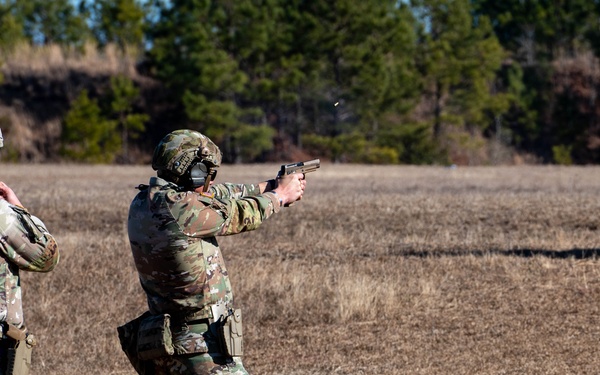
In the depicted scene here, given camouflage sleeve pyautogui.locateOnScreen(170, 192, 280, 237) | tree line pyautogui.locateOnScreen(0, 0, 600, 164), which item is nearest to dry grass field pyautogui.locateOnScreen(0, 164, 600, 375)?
camouflage sleeve pyautogui.locateOnScreen(170, 192, 280, 237)

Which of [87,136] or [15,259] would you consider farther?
[87,136]

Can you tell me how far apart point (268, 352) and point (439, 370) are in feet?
5.25

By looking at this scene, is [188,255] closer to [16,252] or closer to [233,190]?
[233,190]

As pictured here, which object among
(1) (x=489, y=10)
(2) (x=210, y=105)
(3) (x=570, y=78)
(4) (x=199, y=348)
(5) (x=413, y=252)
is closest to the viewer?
(4) (x=199, y=348)

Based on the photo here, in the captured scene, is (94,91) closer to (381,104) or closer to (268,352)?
(381,104)

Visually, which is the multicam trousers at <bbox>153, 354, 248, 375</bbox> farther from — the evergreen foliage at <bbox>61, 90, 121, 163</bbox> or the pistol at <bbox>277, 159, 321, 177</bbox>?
the evergreen foliage at <bbox>61, 90, 121, 163</bbox>

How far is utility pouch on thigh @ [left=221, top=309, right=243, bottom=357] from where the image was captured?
16.3ft

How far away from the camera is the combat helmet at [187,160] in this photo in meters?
5.04

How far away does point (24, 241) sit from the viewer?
498cm

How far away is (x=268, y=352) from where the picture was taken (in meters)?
8.90

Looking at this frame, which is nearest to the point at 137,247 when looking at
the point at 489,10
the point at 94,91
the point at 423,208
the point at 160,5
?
the point at 423,208

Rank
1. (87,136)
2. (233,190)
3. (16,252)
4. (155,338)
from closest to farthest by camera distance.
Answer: (16,252), (155,338), (233,190), (87,136)

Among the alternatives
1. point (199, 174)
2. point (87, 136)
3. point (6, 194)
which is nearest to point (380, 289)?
point (199, 174)

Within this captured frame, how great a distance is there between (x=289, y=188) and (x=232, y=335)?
2.65ft
